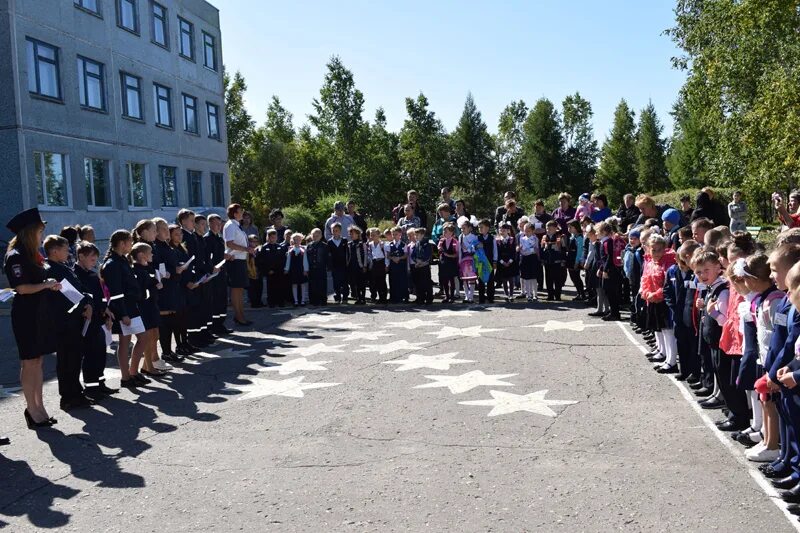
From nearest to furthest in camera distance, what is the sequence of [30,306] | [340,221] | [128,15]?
[30,306] → [340,221] → [128,15]

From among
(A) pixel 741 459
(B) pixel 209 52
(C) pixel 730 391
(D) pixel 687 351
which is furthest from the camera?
(B) pixel 209 52

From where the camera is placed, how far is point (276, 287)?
55.9 ft

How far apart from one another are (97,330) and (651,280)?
21.4 ft

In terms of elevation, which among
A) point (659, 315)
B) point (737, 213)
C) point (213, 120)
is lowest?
point (659, 315)

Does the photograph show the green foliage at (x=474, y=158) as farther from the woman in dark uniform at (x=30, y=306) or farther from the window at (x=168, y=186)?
the woman in dark uniform at (x=30, y=306)

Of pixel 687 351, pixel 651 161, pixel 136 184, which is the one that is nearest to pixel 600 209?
pixel 687 351

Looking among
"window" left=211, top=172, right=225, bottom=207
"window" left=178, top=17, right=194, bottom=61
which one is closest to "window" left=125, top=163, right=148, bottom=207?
"window" left=178, top=17, right=194, bottom=61

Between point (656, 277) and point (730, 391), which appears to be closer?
point (730, 391)

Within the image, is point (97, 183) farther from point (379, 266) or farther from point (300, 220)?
point (300, 220)

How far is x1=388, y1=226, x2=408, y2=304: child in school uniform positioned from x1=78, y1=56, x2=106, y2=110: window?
47.8 ft

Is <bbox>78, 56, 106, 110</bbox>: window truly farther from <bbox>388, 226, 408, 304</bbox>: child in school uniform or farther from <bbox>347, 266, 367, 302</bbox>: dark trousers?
<bbox>388, 226, 408, 304</bbox>: child in school uniform

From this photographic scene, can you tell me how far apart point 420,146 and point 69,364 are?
57499mm

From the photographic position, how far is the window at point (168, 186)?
104 feet

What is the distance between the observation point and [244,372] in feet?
31.6
